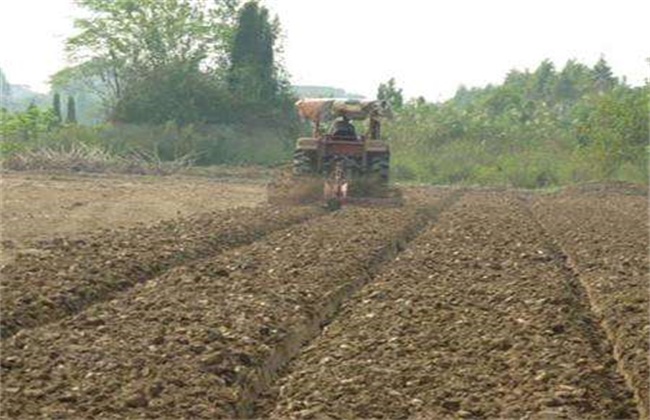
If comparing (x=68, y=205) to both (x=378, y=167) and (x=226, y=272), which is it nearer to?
(x=378, y=167)

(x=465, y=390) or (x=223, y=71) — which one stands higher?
(x=223, y=71)

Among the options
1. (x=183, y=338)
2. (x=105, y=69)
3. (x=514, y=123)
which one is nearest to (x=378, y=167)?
(x=183, y=338)

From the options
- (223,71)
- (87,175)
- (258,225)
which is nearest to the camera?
(258,225)

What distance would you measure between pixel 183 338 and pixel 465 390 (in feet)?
5.95

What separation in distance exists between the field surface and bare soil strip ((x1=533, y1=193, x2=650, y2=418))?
31 millimetres

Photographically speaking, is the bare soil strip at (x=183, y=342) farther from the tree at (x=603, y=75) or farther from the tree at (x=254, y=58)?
the tree at (x=603, y=75)

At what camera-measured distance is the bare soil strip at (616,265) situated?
6267 mm

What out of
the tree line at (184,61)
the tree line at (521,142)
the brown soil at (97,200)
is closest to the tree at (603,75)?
the tree line at (521,142)

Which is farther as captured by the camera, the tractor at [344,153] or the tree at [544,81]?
the tree at [544,81]

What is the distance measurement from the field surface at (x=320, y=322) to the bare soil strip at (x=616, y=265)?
31 mm

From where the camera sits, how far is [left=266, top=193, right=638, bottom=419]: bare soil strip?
5.07 m

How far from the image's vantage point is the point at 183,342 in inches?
242

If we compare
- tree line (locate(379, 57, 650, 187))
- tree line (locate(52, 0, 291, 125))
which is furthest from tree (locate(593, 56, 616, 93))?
tree line (locate(52, 0, 291, 125))

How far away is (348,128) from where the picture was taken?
2014cm
